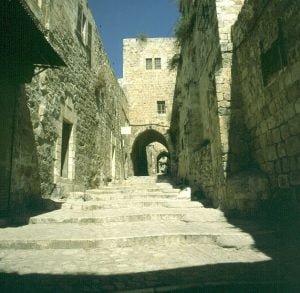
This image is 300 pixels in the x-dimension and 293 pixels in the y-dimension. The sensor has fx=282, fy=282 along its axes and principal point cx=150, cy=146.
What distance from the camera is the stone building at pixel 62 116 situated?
214 inches

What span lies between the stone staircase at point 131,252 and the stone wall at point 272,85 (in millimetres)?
1134

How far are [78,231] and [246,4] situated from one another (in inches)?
198

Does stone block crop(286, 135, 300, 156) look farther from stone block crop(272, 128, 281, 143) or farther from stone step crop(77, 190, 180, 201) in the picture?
stone step crop(77, 190, 180, 201)

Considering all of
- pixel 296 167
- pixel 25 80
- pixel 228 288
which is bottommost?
pixel 228 288

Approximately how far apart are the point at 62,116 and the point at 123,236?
467 centimetres

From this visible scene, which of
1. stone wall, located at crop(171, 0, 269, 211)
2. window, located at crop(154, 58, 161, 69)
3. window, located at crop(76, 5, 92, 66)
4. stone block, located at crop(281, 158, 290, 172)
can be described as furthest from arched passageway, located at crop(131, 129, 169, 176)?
stone block, located at crop(281, 158, 290, 172)

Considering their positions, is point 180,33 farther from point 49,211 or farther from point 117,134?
point 49,211

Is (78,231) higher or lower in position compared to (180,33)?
lower

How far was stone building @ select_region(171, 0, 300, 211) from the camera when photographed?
13.4ft

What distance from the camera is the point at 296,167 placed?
13.1 feet

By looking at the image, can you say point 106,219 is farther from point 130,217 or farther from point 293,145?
point 293,145

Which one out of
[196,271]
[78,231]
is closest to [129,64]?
[78,231]

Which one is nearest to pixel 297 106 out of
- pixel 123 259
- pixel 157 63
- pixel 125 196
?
pixel 123 259

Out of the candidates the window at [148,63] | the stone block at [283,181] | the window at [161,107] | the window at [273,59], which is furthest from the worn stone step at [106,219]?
the window at [148,63]
